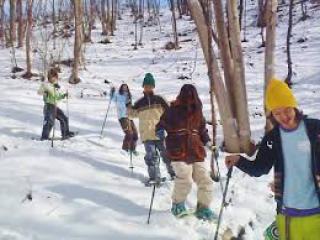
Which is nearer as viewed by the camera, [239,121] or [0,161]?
[0,161]

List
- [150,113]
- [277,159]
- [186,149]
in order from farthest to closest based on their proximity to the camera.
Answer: [150,113] → [186,149] → [277,159]

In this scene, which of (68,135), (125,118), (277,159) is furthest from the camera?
(68,135)

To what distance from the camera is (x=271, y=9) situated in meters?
9.25

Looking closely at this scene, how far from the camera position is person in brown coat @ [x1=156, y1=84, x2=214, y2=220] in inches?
239

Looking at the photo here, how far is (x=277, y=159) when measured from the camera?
3918 millimetres

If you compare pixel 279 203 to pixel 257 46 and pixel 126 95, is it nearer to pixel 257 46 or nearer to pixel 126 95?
pixel 126 95

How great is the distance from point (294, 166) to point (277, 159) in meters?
0.17

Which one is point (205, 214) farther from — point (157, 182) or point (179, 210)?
point (157, 182)

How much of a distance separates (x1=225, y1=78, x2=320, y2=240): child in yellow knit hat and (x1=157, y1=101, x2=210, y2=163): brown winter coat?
86.0 inches

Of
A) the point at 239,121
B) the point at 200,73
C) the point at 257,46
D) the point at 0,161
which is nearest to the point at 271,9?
the point at 239,121

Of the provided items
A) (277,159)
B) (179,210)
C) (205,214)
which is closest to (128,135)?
(179,210)

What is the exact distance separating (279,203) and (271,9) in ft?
19.6

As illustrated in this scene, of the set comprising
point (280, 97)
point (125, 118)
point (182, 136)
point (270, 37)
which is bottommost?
point (125, 118)

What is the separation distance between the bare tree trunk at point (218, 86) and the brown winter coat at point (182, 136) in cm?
230
